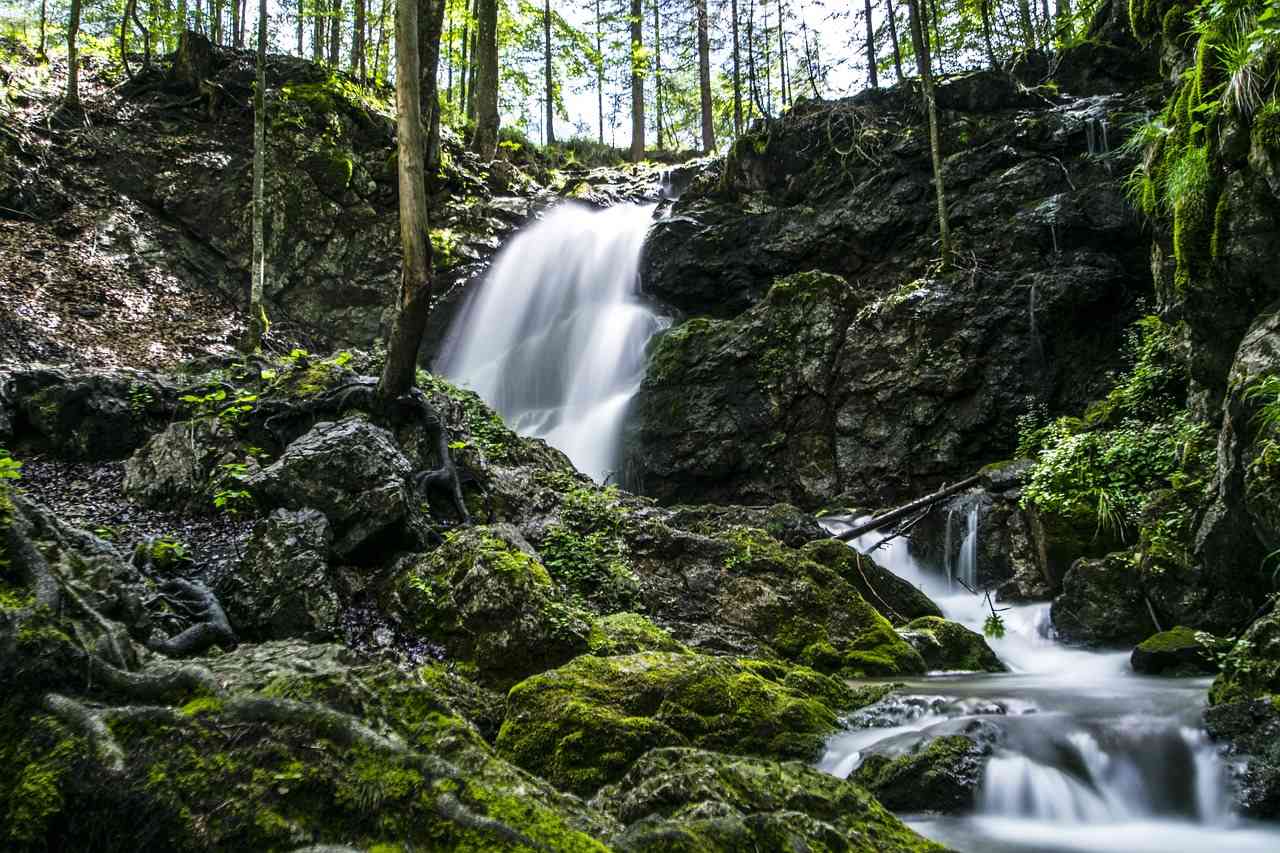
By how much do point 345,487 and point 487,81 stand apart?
1889 cm

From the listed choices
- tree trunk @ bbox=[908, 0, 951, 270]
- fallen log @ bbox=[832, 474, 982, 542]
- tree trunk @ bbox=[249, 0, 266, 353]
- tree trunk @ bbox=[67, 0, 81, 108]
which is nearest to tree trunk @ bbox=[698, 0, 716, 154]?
tree trunk @ bbox=[908, 0, 951, 270]

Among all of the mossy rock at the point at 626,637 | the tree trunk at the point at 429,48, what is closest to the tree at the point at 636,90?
the tree trunk at the point at 429,48

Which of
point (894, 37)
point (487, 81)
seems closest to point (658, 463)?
point (894, 37)

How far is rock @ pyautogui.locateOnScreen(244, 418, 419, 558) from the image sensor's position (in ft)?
21.2

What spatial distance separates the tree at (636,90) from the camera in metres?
29.0

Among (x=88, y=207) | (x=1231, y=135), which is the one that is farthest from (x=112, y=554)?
(x=88, y=207)

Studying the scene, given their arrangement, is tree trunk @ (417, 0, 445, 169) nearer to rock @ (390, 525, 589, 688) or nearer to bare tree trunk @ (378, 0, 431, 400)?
bare tree trunk @ (378, 0, 431, 400)

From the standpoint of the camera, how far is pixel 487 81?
22.0m

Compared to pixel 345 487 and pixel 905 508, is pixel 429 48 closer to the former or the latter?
pixel 345 487

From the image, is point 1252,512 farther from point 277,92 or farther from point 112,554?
point 277,92

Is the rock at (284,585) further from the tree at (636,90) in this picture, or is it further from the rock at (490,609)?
the tree at (636,90)

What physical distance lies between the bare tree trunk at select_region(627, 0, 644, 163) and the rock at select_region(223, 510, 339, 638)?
2564cm

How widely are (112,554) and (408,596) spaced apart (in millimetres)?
2046

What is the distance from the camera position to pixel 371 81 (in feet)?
73.4
